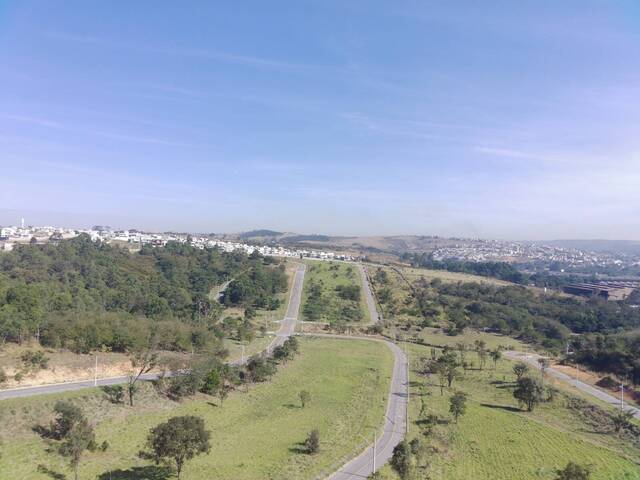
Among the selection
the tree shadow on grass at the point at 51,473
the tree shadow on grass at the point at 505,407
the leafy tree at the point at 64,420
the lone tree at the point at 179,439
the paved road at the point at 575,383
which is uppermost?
the lone tree at the point at 179,439

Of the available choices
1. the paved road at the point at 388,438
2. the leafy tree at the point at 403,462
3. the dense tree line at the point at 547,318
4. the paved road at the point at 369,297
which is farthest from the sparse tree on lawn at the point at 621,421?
the paved road at the point at 369,297

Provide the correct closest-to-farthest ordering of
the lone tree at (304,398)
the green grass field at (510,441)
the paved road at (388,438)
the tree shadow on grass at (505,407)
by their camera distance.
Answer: the paved road at (388,438), the green grass field at (510,441), the lone tree at (304,398), the tree shadow on grass at (505,407)

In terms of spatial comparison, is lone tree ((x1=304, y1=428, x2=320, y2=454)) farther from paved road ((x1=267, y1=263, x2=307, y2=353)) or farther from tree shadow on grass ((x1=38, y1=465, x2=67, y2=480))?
paved road ((x1=267, y1=263, x2=307, y2=353))

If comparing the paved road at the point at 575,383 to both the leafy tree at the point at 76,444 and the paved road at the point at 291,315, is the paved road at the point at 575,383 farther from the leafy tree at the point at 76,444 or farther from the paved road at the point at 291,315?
the leafy tree at the point at 76,444

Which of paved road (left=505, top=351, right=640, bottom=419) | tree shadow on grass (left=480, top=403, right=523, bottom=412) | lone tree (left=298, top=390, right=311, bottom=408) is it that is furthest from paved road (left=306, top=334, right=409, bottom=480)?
paved road (left=505, top=351, right=640, bottom=419)

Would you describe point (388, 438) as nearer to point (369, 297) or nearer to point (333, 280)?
point (369, 297)

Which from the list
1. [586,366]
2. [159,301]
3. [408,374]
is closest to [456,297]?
[586,366]

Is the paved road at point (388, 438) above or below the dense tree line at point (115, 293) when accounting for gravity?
below
